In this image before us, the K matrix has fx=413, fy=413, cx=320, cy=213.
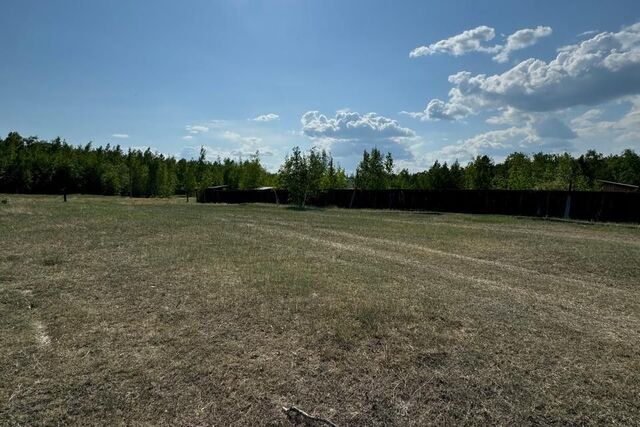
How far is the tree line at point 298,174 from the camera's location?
4419 cm

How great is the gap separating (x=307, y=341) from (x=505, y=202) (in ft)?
87.0

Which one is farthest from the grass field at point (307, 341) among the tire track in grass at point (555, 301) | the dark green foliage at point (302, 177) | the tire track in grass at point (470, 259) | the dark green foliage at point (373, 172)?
the dark green foliage at point (373, 172)

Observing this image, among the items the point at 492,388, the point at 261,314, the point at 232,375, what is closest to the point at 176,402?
the point at 232,375

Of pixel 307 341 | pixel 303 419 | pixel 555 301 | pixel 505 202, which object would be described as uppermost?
pixel 505 202

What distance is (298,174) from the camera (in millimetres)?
41125

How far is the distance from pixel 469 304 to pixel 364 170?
4999 cm

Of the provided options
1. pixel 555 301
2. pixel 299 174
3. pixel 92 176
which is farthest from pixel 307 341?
pixel 92 176

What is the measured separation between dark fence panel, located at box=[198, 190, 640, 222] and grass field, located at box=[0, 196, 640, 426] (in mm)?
15816

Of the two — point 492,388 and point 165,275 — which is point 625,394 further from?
point 165,275

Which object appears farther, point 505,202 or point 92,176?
point 92,176

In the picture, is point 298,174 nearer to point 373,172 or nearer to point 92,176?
point 373,172

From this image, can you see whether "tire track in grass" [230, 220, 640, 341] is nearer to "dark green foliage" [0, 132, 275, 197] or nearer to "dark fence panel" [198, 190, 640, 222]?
"dark fence panel" [198, 190, 640, 222]

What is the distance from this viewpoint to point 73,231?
41.0 ft

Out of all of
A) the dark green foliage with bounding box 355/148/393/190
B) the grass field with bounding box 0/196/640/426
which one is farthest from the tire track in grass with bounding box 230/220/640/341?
the dark green foliage with bounding box 355/148/393/190
